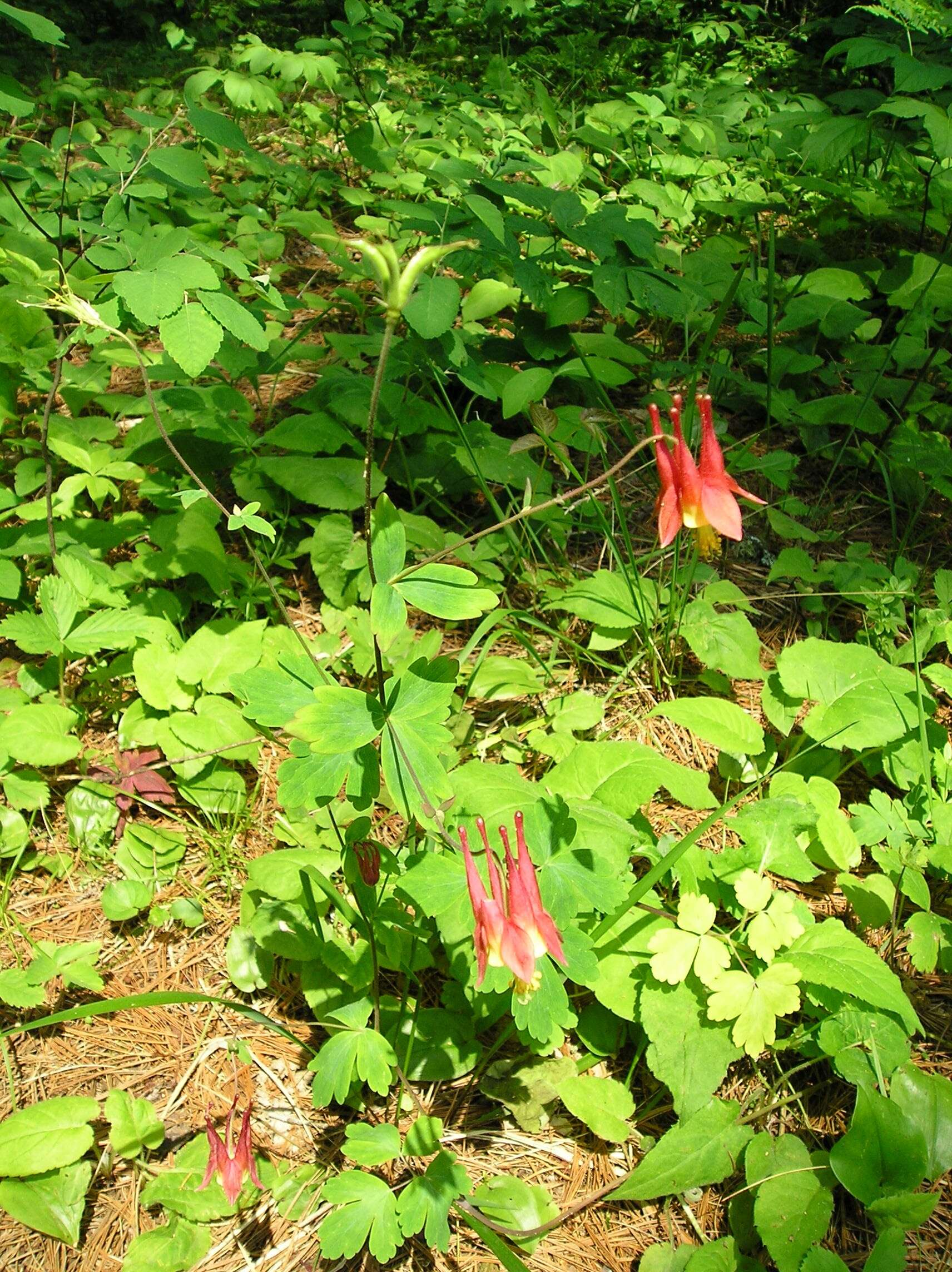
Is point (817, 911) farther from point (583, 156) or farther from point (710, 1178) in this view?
point (583, 156)

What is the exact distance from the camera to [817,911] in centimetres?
209

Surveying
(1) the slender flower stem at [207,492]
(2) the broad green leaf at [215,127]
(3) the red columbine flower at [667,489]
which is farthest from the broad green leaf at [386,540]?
(2) the broad green leaf at [215,127]

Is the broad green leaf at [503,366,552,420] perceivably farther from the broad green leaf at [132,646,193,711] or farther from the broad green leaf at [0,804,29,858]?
the broad green leaf at [0,804,29,858]

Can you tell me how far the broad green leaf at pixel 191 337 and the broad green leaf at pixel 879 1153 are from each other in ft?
6.40

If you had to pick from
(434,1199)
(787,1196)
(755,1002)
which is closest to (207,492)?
(434,1199)

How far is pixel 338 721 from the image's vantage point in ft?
4.77

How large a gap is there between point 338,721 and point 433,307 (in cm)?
161

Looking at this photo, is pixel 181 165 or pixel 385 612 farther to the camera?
pixel 181 165

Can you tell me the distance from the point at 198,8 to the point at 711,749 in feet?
26.7

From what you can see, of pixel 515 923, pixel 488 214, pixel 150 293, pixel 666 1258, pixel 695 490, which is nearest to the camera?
pixel 515 923

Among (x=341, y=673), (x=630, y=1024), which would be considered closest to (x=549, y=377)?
(x=341, y=673)

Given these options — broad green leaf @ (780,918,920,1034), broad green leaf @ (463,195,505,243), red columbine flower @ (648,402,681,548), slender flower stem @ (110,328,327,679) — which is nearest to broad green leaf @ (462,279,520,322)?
broad green leaf @ (463,195,505,243)

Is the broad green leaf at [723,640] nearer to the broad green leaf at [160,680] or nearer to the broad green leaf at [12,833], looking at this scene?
the broad green leaf at [160,680]

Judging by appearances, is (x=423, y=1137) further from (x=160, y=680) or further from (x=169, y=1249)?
(x=160, y=680)
